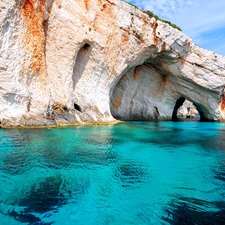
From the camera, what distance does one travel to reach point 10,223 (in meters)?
4.19

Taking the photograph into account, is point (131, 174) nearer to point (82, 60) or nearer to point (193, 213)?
point (193, 213)

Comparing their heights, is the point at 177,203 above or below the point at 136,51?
below

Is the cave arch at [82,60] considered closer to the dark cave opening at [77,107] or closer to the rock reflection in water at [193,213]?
the dark cave opening at [77,107]

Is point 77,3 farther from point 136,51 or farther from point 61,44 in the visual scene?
point 136,51

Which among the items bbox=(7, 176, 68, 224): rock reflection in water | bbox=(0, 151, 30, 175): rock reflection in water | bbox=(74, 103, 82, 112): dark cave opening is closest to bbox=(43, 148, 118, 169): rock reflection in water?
bbox=(0, 151, 30, 175): rock reflection in water

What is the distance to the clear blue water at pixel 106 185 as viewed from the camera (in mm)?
4621

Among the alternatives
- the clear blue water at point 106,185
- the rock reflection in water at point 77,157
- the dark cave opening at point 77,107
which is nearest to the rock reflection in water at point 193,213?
the clear blue water at point 106,185

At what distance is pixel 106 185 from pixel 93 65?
16020 mm

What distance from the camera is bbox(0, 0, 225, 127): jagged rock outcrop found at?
49.3ft

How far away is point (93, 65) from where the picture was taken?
68.5ft

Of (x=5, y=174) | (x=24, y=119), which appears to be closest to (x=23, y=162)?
(x=5, y=174)

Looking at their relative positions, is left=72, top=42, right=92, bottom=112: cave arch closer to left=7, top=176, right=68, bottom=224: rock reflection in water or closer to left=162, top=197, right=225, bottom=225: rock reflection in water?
left=7, top=176, right=68, bottom=224: rock reflection in water

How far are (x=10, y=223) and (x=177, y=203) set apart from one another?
3408 mm

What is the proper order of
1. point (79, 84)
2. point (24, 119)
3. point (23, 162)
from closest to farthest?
point (23, 162), point (24, 119), point (79, 84)
